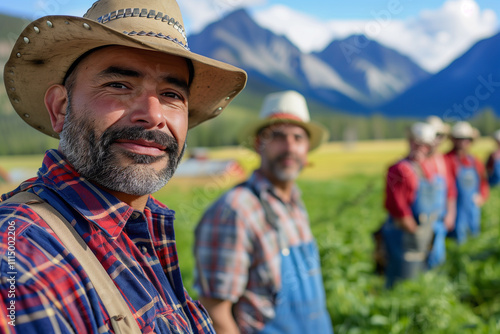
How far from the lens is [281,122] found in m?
3.77

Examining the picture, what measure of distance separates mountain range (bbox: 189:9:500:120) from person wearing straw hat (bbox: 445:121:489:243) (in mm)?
598

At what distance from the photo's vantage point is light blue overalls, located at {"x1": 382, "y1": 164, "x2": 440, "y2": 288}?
6.17 m

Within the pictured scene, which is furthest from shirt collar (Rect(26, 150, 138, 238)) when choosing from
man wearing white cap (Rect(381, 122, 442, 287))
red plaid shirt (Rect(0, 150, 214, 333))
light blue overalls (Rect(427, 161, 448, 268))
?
light blue overalls (Rect(427, 161, 448, 268))

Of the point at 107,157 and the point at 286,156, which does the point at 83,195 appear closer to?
the point at 107,157

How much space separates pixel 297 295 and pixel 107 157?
6.62ft

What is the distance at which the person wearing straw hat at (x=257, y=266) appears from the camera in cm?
288

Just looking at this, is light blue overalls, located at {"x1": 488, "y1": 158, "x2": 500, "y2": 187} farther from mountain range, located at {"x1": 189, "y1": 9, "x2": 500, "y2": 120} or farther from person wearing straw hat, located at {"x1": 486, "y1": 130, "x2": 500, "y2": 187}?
mountain range, located at {"x1": 189, "y1": 9, "x2": 500, "y2": 120}

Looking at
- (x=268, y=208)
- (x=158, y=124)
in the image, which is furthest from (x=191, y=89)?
(x=268, y=208)

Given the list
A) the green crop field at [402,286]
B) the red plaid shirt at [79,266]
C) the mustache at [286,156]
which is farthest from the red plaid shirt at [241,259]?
the green crop field at [402,286]

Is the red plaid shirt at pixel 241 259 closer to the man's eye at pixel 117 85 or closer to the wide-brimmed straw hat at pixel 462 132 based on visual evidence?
the man's eye at pixel 117 85

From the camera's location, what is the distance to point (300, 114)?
3838mm

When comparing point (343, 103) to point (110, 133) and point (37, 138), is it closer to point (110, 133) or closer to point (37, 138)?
point (37, 138)

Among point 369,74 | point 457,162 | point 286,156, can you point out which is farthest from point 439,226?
point 369,74

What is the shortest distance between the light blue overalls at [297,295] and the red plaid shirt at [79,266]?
137 cm
